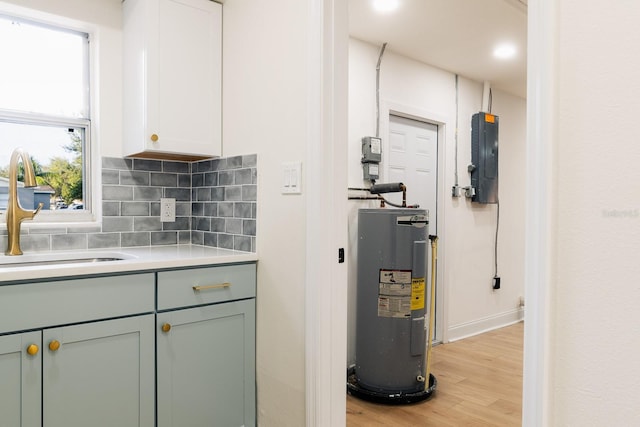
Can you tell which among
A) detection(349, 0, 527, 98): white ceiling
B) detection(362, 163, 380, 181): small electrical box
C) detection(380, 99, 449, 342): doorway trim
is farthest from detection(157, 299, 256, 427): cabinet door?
detection(380, 99, 449, 342): doorway trim

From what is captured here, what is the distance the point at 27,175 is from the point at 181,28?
0.99m

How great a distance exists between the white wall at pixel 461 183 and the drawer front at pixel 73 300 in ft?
5.55

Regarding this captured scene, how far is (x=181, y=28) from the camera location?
6.93ft

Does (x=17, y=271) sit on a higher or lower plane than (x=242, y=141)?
lower

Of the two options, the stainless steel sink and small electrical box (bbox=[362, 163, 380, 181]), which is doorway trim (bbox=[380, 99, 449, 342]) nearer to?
small electrical box (bbox=[362, 163, 380, 181])

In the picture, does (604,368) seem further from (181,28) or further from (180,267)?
(181,28)

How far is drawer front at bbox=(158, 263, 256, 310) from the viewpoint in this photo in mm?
1739

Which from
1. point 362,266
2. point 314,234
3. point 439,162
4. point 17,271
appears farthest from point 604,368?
point 439,162

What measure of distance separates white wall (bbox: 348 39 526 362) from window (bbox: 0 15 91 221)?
5.49 feet

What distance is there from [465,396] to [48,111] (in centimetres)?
290

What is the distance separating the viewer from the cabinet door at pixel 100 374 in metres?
1.49

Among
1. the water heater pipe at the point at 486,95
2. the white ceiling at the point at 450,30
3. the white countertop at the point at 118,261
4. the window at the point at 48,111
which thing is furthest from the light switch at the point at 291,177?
the water heater pipe at the point at 486,95

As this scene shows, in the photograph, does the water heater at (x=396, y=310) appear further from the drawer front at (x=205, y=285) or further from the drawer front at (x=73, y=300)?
the drawer front at (x=73, y=300)

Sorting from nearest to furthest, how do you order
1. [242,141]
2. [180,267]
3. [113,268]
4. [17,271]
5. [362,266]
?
[17,271], [113,268], [180,267], [242,141], [362,266]
